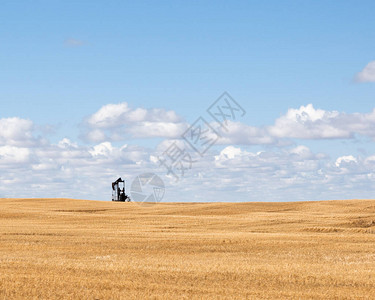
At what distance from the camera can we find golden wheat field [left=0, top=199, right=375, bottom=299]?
2167 cm

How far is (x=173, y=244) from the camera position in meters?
40.0

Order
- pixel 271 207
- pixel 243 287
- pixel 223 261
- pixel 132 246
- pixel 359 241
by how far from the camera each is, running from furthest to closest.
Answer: pixel 271 207, pixel 359 241, pixel 132 246, pixel 223 261, pixel 243 287

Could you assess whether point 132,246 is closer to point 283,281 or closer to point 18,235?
point 18,235

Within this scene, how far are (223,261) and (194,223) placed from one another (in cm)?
2974

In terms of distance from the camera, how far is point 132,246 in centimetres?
3866

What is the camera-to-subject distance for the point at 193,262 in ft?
98.2

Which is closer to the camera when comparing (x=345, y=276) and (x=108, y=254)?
(x=345, y=276)

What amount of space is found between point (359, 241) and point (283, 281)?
22.0 m

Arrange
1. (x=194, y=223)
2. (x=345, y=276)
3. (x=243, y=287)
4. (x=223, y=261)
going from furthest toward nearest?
(x=194, y=223), (x=223, y=261), (x=345, y=276), (x=243, y=287)

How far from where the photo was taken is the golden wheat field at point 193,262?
2167 cm

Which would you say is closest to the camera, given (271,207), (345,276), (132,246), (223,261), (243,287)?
(243,287)

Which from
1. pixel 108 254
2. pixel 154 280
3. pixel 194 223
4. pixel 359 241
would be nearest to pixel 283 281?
pixel 154 280

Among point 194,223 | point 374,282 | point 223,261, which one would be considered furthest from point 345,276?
point 194,223

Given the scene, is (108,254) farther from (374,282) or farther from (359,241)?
(359,241)
